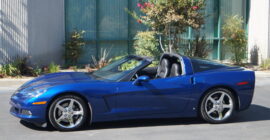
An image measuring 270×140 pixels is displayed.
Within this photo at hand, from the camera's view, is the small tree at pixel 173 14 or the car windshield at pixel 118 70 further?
the small tree at pixel 173 14

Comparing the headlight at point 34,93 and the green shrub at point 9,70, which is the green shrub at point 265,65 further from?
the headlight at point 34,93

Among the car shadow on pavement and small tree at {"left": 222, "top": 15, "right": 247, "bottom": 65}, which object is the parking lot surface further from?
small tree at {"left": 222, "top": 15, "right": 247, "bottom": 65}

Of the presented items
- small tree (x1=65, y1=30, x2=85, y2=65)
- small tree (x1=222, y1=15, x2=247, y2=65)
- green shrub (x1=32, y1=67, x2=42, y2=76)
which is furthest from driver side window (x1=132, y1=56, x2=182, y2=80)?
small tree (x1=222, y1=15, x2=247, y2=65)

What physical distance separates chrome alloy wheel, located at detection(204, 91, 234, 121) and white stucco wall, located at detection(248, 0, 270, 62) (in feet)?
30.5

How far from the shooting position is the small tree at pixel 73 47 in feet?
52.3

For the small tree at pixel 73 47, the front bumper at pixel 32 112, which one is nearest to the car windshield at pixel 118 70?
the front bumper at pixel 32 112

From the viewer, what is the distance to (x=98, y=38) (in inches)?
664

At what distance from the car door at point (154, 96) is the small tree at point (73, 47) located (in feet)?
28.1

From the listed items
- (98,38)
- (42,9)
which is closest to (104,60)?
(98,38)

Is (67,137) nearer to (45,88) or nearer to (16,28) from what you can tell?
(45,88)

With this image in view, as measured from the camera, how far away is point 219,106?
8.04 metres

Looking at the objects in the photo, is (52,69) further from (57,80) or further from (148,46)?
(57,80)

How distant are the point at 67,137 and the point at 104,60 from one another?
30.6 feet

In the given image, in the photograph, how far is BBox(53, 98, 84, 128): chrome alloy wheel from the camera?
7281mm
